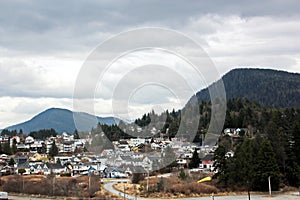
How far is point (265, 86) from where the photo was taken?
354ft

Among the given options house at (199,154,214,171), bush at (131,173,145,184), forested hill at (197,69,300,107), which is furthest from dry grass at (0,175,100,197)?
forested hill at (197,69,300,107)

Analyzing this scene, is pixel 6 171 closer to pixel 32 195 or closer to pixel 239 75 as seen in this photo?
pixel 32 195

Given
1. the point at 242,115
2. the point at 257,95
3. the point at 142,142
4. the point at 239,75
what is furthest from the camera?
the point at 239,75

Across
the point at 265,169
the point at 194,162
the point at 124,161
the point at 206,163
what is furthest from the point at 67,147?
the point at 265,169

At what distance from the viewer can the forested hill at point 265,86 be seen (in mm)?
93812

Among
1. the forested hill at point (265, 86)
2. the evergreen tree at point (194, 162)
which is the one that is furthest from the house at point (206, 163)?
the forested hill at point (265, 86)

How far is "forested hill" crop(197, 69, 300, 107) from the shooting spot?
93812mm

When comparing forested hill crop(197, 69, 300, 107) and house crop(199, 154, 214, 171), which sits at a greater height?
forested hill crop(197, 69, 300, 107)

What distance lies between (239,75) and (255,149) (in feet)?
346

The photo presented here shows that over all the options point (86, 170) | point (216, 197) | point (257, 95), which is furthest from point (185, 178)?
point (257, 95)

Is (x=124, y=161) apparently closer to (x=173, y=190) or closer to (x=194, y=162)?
(x=173, y=190)

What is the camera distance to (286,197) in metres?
21.4

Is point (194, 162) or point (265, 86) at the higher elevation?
point (265, 86)

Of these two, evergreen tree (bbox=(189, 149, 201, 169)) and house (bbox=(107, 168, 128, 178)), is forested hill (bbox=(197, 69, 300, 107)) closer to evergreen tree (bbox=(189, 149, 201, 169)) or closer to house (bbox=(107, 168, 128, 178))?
evergreen tree (bbox=(189, 149, 201, 169))
